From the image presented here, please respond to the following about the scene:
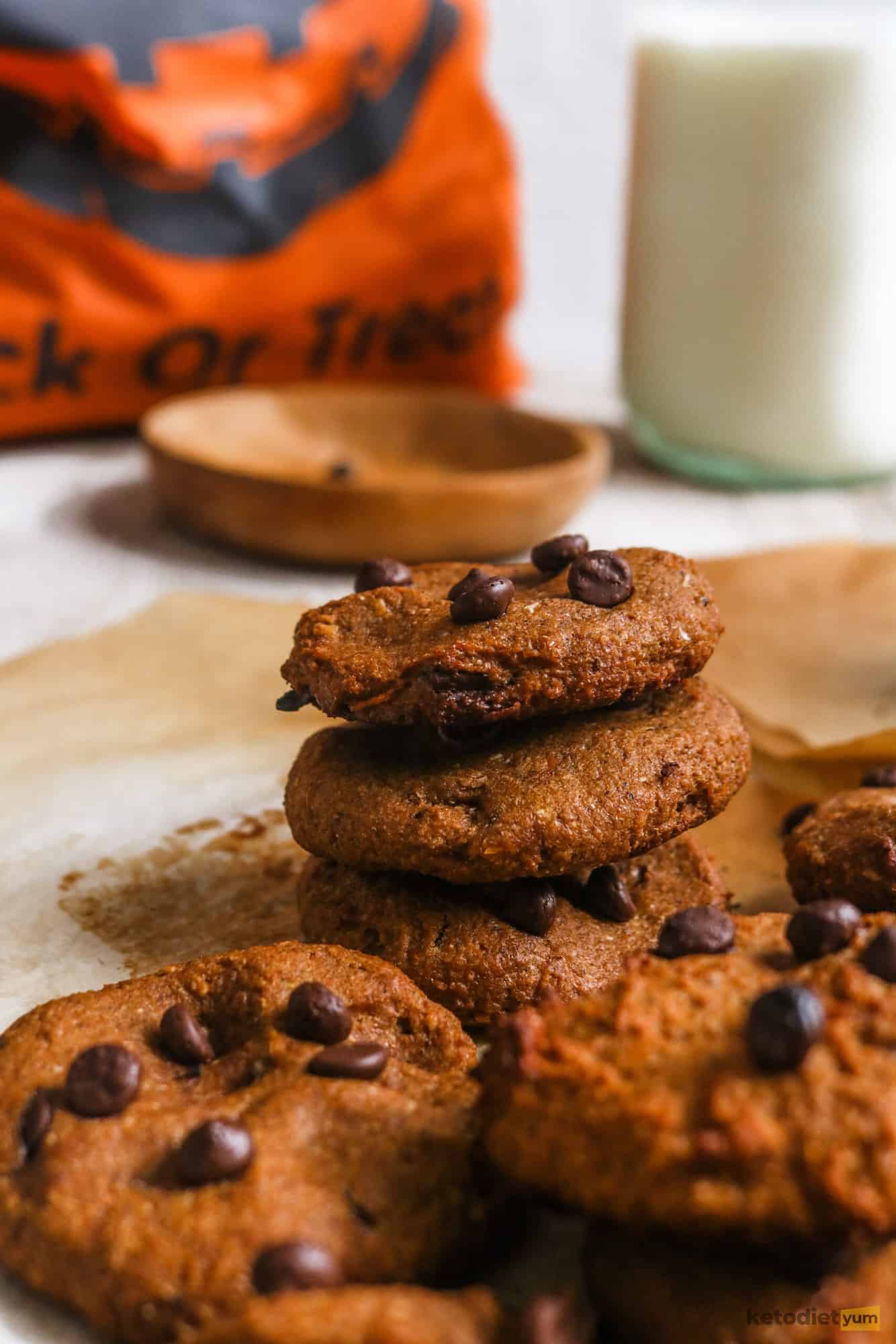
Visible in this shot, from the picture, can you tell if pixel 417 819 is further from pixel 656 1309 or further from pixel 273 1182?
pixel 656 1309

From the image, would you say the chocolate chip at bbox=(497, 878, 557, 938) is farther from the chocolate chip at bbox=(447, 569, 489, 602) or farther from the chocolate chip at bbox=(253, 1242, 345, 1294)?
the chocolate chip at bbox=(253, 1242, 345, 1294)

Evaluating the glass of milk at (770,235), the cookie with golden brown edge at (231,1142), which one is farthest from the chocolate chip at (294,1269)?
the glass of milk at (770,235)

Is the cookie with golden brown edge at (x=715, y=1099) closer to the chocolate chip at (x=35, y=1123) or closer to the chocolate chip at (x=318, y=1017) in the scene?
the chocolate chip at (x=318, y=1017)

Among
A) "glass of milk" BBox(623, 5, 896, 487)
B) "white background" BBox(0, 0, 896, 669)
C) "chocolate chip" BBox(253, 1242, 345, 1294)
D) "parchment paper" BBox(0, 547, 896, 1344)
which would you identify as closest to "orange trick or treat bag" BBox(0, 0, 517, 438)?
"white background" BBox(0, 0, 896, 669)

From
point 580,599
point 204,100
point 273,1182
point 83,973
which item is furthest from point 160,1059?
point 204,100

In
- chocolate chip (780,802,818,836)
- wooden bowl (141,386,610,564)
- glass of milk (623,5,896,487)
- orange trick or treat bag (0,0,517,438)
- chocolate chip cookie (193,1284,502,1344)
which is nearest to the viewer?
chocolate chip cookie (193,1284,502,1344)
